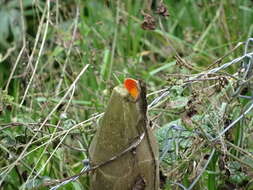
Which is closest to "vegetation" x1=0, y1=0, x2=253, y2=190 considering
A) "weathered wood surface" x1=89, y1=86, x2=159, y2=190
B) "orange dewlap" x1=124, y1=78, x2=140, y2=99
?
"weathered wood surface" x1=89, y1=86, x2=159, y2=190

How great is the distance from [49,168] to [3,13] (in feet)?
5.83

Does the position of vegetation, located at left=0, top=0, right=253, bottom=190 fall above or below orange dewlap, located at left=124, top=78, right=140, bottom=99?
below

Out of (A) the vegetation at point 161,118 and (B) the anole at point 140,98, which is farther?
(A) the vegetation at point 161,118

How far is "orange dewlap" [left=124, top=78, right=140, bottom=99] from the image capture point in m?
1.46

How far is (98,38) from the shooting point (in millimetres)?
3113

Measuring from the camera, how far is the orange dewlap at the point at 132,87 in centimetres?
146

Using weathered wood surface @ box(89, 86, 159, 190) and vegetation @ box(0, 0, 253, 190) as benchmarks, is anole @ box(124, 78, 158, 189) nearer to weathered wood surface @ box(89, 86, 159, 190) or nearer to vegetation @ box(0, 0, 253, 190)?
weathered wood surface @ box(89, 86, 159, 190)

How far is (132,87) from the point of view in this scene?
57.7 inches

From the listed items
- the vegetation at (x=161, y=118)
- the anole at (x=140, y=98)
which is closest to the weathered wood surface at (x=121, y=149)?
the anole at (x=140, y=98)

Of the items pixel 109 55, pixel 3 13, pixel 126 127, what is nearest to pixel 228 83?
pixel 126 127

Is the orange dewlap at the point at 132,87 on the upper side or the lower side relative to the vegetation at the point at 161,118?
upper

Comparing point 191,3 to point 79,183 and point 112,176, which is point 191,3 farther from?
point 112,176

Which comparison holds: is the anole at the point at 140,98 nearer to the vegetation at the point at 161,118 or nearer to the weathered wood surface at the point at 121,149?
the weathered wood surface at the point at 121,149

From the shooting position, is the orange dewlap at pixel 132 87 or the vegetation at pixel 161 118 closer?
the orange dewlap at pixel 132 87
